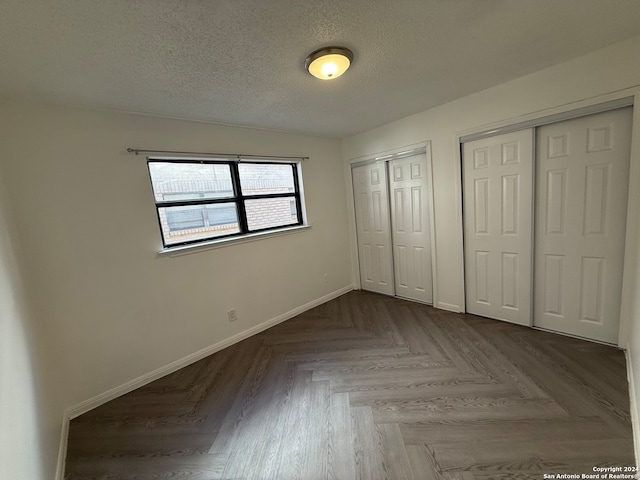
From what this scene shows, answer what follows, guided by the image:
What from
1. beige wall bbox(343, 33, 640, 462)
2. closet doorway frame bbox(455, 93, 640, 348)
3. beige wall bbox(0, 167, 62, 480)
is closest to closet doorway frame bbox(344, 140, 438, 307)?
beige wall bbox(343, 33, 640, 462)

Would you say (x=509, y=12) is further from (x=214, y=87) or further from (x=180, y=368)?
(x=180, y=368)

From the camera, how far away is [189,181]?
8.41 ft

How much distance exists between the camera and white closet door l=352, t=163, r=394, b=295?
11.6 ft

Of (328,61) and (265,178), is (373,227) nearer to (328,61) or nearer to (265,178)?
(265,178)

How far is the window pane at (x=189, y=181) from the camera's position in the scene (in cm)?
239

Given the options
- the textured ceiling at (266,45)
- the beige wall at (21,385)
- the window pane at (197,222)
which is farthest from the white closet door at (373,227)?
the beige wall at (21,385)

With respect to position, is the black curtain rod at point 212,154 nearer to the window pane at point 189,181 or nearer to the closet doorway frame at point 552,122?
the window pane at point 189,181

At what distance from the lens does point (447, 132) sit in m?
2.74

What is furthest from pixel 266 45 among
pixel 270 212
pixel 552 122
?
pixel 552 122

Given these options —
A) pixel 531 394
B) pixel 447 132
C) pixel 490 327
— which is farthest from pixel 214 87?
pixel 490 327

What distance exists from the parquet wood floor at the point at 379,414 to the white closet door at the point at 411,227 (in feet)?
2.88

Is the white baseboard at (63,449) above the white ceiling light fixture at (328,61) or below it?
below

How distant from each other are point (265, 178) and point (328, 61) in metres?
1.75

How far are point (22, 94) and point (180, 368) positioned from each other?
7.92 feet
